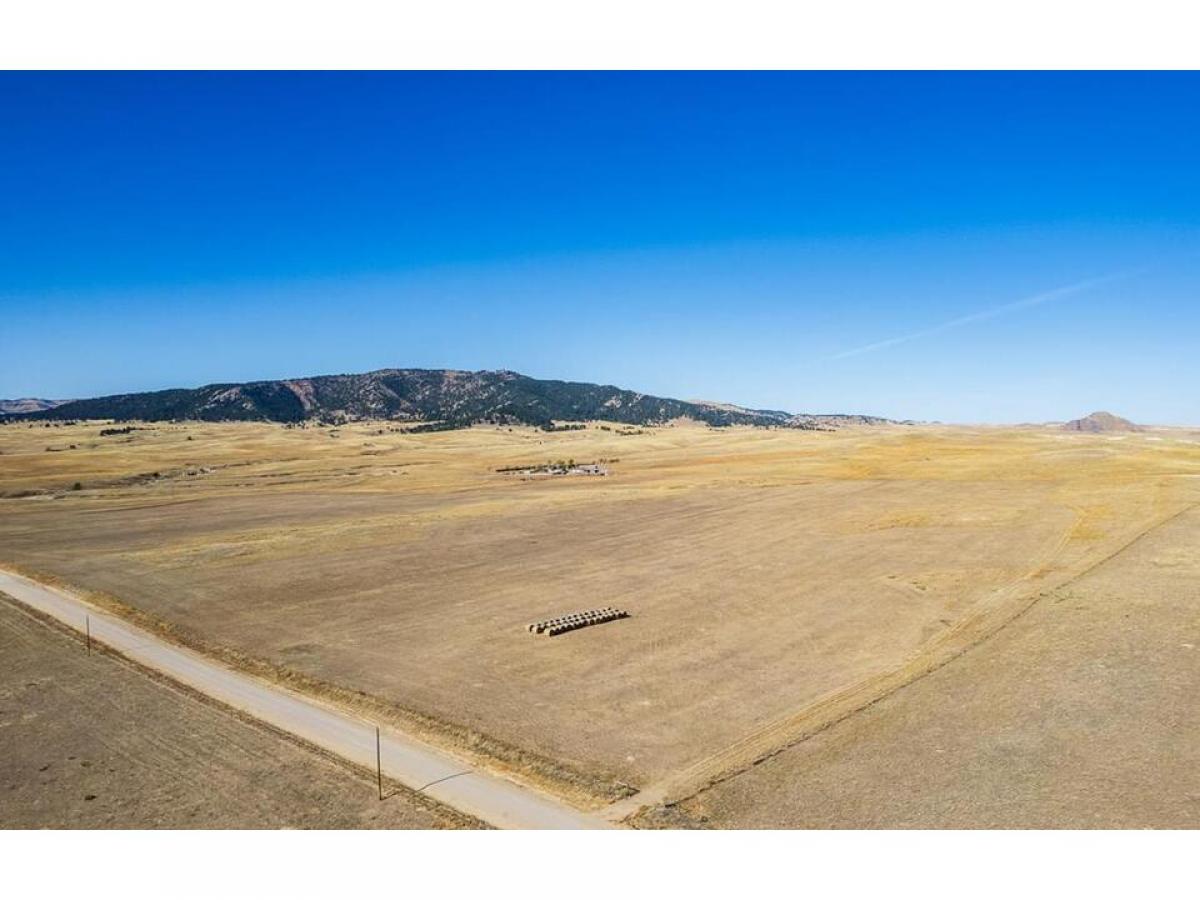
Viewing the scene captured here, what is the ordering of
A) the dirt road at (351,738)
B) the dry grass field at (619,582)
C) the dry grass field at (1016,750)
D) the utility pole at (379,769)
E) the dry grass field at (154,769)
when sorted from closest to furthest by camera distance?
the dry grass field at (1016,750), the dry grass field at (154,769), the dirt road at (351,738), the utility pole at (379,769), the dry grass field at (619,582)

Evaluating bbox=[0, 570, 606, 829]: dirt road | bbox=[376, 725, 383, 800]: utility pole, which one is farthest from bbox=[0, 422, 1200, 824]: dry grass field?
bbox=[376, 725, 383, 800]: utility pole

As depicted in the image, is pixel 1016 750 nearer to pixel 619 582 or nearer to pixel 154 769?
pixel 154 769

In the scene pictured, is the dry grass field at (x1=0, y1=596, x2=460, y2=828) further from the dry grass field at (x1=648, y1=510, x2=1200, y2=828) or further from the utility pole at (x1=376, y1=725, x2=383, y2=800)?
the dry grass field at (x1=648, y1=510, x2=1200, y2=828)

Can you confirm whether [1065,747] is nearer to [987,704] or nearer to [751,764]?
[987,704]

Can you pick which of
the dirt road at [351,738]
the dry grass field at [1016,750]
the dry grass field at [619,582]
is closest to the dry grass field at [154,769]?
the dirt road at [351,738]

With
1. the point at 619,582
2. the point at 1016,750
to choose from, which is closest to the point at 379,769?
the point at 1016,750

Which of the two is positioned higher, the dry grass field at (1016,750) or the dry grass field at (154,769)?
the dry grass field at (1016,750)

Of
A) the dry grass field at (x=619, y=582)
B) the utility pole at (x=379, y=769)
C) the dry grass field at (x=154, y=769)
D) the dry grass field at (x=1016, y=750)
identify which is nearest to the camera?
the dry grass field at (x=1016, y=750)

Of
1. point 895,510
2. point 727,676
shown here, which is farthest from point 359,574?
point 895,510

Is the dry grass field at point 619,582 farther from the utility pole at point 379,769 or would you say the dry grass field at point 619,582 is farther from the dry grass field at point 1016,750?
the utility pole at point 379,769
